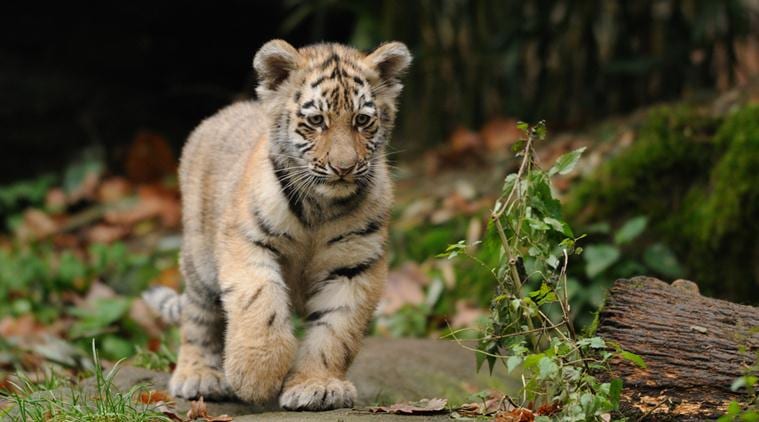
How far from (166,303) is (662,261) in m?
3.72

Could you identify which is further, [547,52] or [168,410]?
[547,52]

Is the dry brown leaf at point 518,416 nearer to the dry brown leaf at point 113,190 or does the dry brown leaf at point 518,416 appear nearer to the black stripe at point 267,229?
the black stripe at point 267,229

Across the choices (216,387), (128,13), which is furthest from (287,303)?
(128,13)

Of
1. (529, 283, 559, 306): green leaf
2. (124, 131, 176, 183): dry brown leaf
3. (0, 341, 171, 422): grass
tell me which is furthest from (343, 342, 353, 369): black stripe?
(124, 131, 176, 183): dry brown leaf

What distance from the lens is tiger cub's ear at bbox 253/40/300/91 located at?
19.4 ft

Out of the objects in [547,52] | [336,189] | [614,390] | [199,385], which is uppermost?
[547,52]

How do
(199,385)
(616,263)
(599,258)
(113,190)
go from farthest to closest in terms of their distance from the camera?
1. (113,190)
2. (616,263)
3. (599,258)
4. (199,385)

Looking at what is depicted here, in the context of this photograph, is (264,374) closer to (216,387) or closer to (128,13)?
(216,387)

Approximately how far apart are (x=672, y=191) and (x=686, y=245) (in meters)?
0.56

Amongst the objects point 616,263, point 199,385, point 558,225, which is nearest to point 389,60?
point 558,225

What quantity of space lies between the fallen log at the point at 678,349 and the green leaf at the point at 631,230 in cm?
352

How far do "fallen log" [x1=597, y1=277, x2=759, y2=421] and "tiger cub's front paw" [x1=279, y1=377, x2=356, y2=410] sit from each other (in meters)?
1.44

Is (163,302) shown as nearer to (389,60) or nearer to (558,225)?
(389,60)

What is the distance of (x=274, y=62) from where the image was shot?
5.98m
